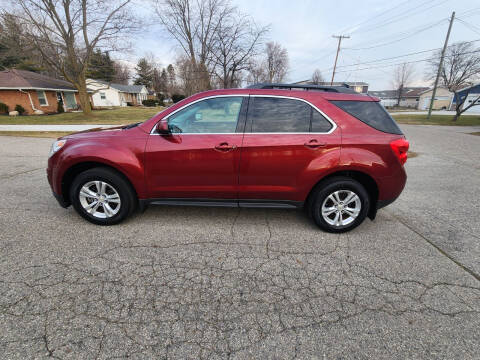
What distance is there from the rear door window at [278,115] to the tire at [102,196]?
185 centimetres

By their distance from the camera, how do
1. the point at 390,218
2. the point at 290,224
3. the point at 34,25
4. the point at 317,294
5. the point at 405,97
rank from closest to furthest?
the point at 317,294 < the point at 290,224 < the point at 390,218 < the point at 34,25 < the point at 405,97

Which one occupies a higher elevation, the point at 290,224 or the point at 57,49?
the point at 57,49

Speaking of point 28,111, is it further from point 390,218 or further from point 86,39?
point 390,218

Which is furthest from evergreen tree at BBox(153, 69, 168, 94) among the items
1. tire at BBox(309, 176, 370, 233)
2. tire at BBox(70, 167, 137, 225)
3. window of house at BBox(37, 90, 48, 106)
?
tire at BBox(309, 176, 370, 233)

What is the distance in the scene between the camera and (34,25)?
1581cm

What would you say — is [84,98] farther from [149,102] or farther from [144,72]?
[144,72]

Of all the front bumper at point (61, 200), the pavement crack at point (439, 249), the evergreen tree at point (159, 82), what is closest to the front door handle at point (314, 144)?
the pavement crack at point (439, 249)

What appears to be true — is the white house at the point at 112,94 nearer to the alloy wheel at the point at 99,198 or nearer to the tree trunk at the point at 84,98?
the tree trunk at the point at 84,98

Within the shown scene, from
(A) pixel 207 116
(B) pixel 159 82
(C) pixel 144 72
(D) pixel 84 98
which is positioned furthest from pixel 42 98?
(B) pixel 159 82

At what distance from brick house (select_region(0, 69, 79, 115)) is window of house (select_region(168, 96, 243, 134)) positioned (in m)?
29.6

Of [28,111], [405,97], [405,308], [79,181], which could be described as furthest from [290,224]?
[405,97]

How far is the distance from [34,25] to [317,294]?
75.7ft

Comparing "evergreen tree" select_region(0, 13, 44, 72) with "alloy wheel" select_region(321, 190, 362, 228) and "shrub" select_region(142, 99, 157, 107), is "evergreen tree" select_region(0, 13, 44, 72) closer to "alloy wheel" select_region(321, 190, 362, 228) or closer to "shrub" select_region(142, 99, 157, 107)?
"alloy wheel" select_region(321, 190, 362, 228)

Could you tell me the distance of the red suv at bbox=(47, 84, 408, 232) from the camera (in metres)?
2.85
